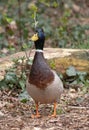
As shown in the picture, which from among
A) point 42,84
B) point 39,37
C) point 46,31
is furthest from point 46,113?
point 46,31

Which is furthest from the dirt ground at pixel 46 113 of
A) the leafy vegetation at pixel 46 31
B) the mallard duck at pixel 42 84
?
the leafy vegetation at pixel 46 31

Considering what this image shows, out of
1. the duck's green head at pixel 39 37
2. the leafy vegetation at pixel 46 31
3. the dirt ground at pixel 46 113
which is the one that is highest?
the duck's green head at pixel 39 37

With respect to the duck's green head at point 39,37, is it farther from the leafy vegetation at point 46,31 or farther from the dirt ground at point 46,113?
the leafy vegetation at point 46,31

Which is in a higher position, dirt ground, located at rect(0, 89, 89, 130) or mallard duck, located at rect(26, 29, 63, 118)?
mallard duck, located at rect(26, 29, 63, 118)

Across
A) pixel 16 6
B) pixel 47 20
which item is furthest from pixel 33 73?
pixel 16 6

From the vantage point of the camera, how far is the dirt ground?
595 cm

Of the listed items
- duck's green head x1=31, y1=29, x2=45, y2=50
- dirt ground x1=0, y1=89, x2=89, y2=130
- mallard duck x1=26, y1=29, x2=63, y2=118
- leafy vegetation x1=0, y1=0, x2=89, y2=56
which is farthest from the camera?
leafy vegetation x1=0, y1=0, x2=89, y2=56

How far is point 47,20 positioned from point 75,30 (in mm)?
1805

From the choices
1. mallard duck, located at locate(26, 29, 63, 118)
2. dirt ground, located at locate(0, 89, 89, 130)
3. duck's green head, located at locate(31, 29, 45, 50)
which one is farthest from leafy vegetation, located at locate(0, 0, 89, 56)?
Answer: mallard duck, located at locate(26, 29, 63, 118)

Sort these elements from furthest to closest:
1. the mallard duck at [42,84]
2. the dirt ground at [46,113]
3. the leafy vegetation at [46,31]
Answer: the leafy vegetation at [46,31] < the mallard duck at [42,84] < the dirt ground at [46,113]

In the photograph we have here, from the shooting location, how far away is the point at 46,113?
6730mm

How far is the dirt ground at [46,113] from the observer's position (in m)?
5.95

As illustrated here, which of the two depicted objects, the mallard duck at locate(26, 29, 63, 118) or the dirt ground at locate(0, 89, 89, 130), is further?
the mallard duck at locate(26, 29, 63, 118)

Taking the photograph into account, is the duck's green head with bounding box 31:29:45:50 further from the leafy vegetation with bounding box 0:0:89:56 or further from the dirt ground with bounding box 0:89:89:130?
the leafy vegetation with bounding box 0:0:89:56
